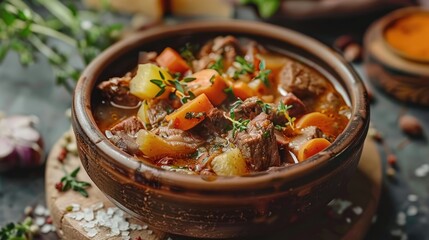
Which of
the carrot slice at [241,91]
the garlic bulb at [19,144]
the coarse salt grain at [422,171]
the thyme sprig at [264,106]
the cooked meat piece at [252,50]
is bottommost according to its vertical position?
the coarse salt grain at [422,171]

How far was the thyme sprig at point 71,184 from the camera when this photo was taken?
10.6ft

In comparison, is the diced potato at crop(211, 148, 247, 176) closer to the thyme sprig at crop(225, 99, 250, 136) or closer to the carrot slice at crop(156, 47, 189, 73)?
the thyme sprig at crop(225, 99, 250, 136)

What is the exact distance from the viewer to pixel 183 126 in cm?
287

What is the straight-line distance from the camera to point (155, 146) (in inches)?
108

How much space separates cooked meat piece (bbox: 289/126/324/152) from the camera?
284 centimetres

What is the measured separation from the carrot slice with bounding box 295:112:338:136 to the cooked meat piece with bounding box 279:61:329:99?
0.68ft

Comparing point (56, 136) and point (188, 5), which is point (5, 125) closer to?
point (56, 136)

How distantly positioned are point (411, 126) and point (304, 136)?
1498 millimetres

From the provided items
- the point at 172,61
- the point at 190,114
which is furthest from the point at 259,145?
the point at 172,61

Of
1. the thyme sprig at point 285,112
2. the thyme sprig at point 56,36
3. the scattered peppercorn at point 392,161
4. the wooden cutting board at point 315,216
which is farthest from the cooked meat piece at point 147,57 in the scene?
the scattered peppercorn at point 392,161

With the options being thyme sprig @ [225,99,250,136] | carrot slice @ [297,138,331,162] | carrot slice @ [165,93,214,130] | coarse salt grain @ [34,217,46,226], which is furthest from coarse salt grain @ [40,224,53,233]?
carrot slice @ [297,138,331,162]

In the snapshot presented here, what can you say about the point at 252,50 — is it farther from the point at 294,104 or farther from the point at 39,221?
the point at 39,221

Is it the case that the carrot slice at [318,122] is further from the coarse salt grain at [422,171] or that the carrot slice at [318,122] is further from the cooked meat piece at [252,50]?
the coarse salt grain at [422,171]

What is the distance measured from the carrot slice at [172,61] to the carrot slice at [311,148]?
86 centimetres
